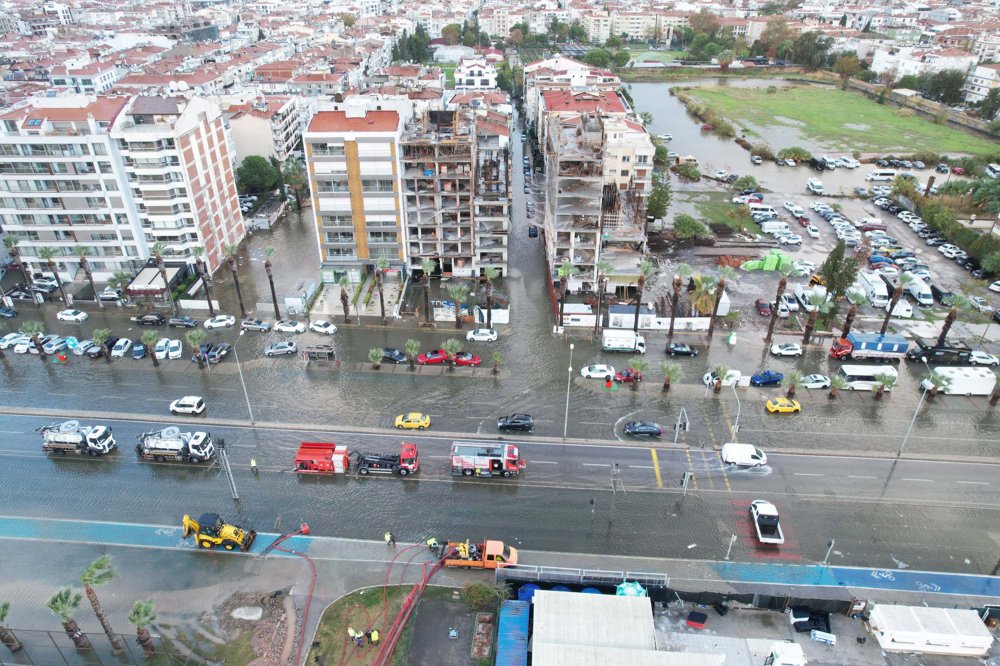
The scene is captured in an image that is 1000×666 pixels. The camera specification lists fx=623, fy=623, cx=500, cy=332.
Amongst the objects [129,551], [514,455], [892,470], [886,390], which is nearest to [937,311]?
[886,390]

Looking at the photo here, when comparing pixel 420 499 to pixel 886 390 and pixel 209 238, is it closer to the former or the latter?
pixel 886 390

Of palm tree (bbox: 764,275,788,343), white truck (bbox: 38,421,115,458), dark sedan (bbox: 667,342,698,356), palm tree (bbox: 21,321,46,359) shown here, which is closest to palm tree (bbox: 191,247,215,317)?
palm tree (bbox: 21,321,46,359)

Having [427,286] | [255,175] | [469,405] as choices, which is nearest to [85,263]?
[255,175]

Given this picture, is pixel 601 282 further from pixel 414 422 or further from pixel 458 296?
pixel 414 422

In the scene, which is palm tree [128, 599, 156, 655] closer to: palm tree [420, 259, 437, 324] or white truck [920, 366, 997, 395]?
palm tree [420, 259, 437, 324]

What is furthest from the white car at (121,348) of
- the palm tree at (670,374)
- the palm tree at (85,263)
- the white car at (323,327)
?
the palm tree at (670,374)

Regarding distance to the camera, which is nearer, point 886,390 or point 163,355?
point 886,390
